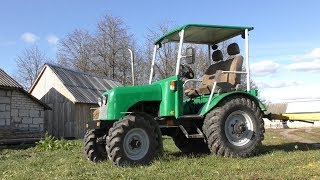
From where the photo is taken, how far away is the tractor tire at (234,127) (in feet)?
31.3

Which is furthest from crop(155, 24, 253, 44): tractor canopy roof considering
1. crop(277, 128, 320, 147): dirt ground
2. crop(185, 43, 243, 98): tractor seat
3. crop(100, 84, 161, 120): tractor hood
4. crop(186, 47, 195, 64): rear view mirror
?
crop(277, 128, 320, 147): dirt ground

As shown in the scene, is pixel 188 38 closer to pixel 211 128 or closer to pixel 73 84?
pixel 211 128

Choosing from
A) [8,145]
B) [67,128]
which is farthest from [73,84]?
[8,145]

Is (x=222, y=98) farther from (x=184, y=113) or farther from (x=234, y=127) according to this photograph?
(x=184, y=113)

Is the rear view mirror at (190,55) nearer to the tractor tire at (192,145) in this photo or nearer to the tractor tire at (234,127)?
the tractor tire at (234,127)

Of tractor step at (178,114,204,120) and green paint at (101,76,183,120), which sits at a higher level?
green paint at (101,76,183,120)

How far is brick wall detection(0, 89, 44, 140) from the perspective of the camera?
25036 millimetres

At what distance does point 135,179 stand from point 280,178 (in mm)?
2269

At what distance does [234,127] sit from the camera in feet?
32.7

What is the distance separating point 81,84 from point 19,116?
31.2 feet

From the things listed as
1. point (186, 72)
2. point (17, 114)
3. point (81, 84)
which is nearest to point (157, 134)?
point (186, 72)

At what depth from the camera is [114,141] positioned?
28.2ft

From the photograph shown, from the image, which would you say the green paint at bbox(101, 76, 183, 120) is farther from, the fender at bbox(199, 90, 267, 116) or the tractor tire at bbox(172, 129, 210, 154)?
the tractor tire at bbox(172, 129, 210, 154)

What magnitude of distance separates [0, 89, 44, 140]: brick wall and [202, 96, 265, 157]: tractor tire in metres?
17.7
